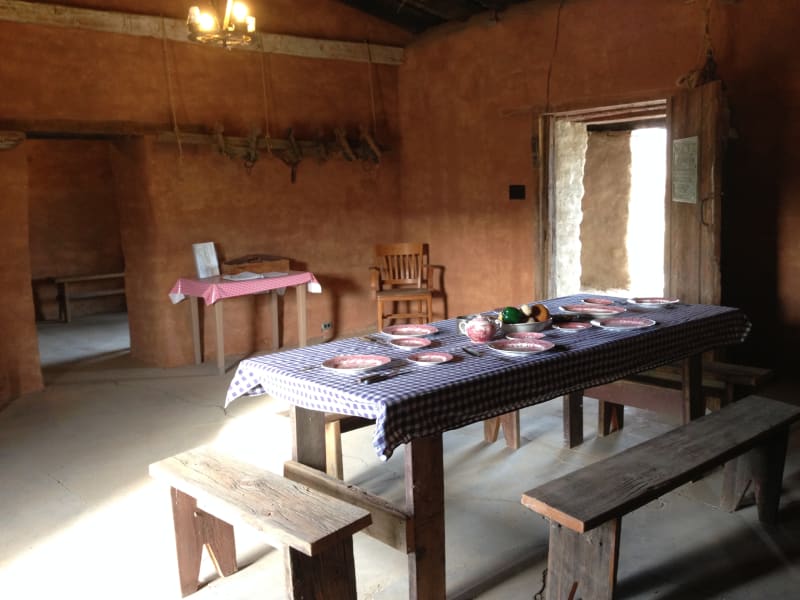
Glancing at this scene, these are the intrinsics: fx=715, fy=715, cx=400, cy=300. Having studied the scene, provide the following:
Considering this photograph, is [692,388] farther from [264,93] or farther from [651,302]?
[264,93]

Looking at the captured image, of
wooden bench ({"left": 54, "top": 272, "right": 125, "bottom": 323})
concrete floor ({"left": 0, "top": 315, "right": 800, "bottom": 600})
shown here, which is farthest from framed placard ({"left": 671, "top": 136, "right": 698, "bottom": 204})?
wooden bench ({"left": 54, "top": 272, "right": 125, "bottom": 323})

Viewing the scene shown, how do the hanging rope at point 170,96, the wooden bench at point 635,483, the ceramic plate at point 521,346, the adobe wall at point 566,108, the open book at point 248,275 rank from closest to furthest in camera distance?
the wooden bench at point 635,483 < the ceramic plate at point 521,346 < the adobe wall at point 566,108 < the hanging rope at point 170,96 < the open book at point 248,275

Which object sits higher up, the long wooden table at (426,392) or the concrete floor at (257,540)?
the long wooden table at (426,392)

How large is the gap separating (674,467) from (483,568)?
0.82 m

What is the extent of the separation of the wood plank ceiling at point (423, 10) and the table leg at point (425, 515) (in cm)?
476

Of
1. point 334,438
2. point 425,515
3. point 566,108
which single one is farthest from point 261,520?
point 566,108

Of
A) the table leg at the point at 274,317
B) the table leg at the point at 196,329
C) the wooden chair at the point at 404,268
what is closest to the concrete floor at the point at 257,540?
the table leg at the point at 196,329

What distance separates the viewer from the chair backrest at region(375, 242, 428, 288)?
6.60 metres

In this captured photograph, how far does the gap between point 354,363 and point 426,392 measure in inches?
17.3

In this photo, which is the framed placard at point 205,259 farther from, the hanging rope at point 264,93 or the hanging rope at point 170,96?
the hanging rope at point 264,93

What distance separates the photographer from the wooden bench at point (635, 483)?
228 cm

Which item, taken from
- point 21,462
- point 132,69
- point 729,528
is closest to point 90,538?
point 21,462

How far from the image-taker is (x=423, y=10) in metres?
6.55

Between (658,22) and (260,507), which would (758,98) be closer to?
(658,22)
